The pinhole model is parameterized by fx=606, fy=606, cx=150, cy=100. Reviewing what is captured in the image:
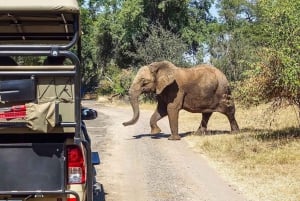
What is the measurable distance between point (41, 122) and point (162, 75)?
1322 centimetres

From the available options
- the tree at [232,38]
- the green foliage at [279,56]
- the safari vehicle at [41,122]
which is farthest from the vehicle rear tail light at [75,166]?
the tree at [232,38]

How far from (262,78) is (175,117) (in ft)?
14.2

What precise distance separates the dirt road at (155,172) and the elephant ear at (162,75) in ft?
5.26

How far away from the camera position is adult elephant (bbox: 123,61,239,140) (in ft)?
60.4

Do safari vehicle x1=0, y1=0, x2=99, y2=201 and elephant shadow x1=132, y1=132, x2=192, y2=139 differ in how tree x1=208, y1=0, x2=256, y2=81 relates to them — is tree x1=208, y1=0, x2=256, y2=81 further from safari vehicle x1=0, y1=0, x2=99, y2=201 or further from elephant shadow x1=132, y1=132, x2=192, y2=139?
safari vehicle x1=0, y1=0, x2=99, y2=201

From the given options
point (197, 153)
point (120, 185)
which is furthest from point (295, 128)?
point (120, 185)

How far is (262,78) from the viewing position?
1466cm

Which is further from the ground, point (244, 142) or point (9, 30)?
point (9, 30)

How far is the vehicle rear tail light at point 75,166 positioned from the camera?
5.46 metres

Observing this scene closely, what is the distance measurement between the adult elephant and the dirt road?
105 cm

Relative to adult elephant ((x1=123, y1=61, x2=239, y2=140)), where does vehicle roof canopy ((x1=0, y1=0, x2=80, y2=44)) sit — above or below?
above

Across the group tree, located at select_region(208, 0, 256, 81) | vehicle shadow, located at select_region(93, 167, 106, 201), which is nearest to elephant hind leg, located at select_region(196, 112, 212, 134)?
tree, located at select_region(208, 0, 256, 81)

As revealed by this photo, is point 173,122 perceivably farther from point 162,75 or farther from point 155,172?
point 155,172

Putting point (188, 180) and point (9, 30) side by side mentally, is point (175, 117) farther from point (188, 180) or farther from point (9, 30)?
point (9, 30)
